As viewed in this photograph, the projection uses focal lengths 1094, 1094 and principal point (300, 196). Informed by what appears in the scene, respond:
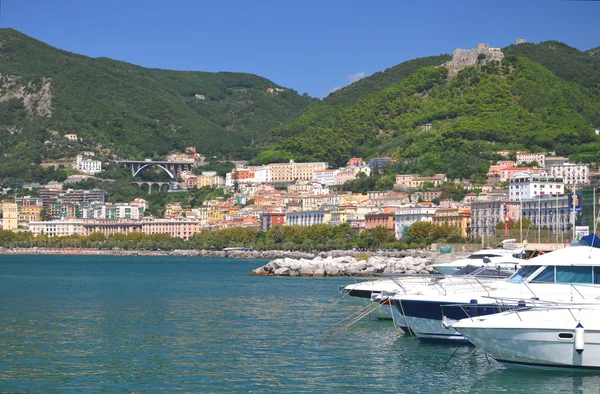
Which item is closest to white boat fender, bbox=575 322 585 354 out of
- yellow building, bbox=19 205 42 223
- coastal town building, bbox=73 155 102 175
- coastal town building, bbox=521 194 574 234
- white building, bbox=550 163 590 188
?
coastal town building, bbox=521 194 574 234

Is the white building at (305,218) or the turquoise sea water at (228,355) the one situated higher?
the white building at (305,218)

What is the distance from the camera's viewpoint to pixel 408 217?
343 ft

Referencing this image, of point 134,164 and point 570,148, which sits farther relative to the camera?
point 134,164

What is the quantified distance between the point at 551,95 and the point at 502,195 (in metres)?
42.1

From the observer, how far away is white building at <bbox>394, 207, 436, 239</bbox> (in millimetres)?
102688

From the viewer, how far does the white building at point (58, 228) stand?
146875 mm

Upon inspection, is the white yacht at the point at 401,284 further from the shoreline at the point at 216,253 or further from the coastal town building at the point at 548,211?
the shoreline at the point at 216,253

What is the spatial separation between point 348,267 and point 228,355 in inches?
1332

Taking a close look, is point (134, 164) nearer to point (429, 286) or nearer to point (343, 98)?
point (343, 98)

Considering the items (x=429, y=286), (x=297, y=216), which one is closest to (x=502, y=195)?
(x=297, y=216)

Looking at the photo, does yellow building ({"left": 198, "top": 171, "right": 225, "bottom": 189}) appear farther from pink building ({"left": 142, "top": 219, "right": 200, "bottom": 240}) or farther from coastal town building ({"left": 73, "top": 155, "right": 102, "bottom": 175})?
pink building ({"left": 142, "top": 219, "right": 200, "bottom": 240})

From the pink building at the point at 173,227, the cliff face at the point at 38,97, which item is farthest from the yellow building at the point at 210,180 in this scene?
the cliff face at the point at 38,97

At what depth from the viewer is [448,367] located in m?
19.2

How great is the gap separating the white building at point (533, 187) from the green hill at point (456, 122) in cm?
2359
